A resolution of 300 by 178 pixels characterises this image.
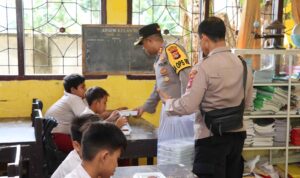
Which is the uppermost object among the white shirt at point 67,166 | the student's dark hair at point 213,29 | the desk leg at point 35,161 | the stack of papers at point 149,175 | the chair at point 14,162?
the student's dark hair at point 213,29

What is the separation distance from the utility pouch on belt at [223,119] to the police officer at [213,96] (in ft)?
0.10

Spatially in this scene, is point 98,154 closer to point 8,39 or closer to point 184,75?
point 184,75

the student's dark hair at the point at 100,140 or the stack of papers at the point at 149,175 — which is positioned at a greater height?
the student's dark hair at the point at 100,140

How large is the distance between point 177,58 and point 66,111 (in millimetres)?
1103

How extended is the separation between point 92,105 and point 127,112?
15.1 inches

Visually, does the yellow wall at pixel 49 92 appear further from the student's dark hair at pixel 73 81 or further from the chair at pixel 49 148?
the chair at pixel 49 148

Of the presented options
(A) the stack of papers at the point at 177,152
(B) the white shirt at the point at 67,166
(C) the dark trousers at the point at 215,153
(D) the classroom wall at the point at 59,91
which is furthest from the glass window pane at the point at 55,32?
(B) the white shirt at the point at 67,166

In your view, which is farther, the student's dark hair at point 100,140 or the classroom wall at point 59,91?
the classroom wall at point 59,91

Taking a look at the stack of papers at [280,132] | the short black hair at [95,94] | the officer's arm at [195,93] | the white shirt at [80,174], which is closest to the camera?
the white shirt at [80,174]

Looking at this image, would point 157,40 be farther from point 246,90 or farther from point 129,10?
point 129,10

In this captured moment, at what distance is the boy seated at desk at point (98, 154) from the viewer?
1.40 m

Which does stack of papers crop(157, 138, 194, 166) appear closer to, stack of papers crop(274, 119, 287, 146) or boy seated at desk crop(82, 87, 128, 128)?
boy seated at desk crop(82, 87, 128, 128)

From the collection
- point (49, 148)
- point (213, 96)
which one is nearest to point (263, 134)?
point (213, 96)

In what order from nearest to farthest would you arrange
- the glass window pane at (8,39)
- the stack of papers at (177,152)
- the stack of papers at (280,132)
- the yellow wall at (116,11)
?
the stack of papers at (177,152) → the stack of papers at (280,132) → the glass window pane at (8,39) → the yellow wall at (116,11)
